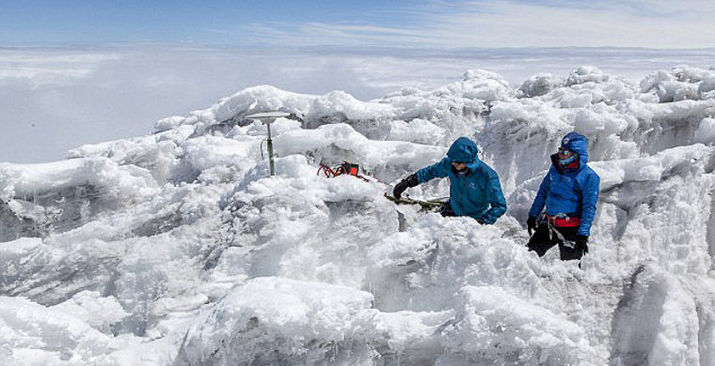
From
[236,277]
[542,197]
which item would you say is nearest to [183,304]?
[236,277]

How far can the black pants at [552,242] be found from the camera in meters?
5.19

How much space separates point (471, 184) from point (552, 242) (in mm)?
983

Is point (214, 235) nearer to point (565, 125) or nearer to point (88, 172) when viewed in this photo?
point (88, 172)

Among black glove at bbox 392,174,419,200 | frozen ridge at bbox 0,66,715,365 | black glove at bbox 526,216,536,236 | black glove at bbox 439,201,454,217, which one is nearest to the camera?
frozen ridge at bbox 0,66,715,365

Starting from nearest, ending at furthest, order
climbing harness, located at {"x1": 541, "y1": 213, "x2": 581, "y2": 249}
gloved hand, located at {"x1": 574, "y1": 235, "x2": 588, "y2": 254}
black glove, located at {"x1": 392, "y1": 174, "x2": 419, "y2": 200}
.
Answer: gloved hand, located at {"x1": 574, "y1": 235, "x2": 588, "y2": 254} < climbing harness, located at {"x1": 541, "y1": 213, "x2": 581, "y2": 249} < black glove, located at {"x1": 392, "y1": 174, "x2": 419, "y2": 200}

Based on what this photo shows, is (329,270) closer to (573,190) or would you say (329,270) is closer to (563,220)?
(563,220)

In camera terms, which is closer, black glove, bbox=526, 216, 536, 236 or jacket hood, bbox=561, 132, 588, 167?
jacket hood, bbox=561, 132, 588, 167

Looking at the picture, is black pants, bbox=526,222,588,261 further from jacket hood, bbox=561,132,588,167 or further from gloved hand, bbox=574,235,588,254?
jacket hood, bbox=561,132,588,167

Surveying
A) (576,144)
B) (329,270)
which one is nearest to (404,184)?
(329,270)

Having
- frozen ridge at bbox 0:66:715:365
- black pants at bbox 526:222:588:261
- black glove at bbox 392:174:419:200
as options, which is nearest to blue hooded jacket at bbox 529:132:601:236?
black pants at bbox 526:222:588:261

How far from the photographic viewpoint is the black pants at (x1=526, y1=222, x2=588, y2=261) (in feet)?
17.0

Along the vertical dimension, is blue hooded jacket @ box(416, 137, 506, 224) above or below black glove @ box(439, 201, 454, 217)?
above

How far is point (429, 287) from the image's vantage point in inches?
162

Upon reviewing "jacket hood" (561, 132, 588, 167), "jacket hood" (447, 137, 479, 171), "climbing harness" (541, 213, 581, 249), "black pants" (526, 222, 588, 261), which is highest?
"jacket hood" (561, 132, 588, 167)
